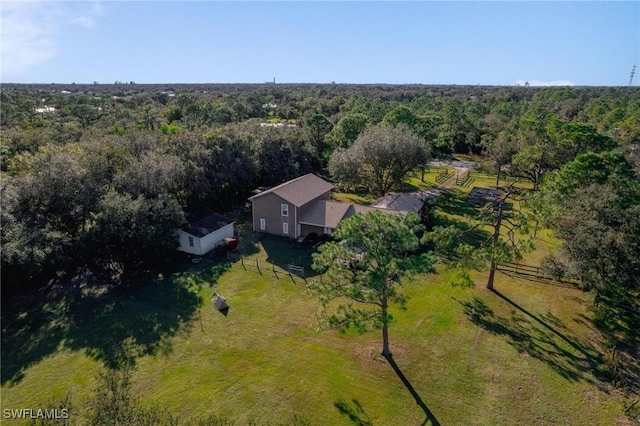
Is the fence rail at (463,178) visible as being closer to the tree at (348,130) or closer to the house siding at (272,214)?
the tree at (348,130)

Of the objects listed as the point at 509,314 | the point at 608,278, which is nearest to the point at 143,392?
the point at 509,314

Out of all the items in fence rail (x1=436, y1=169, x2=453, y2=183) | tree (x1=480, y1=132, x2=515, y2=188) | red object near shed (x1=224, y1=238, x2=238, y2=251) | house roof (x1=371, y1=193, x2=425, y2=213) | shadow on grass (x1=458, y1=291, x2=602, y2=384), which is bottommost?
shadow on grass (x1=458, y1=291, x2=602, y2=384)

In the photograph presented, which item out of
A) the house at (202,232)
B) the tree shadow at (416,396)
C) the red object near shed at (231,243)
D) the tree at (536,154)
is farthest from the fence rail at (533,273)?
the tree at (536,154)

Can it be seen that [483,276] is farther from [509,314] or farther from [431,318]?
[431,318]

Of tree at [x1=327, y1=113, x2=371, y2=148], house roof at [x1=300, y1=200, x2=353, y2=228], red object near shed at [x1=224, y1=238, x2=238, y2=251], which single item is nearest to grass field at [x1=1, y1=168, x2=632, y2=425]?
red object near shed at [x1=224, y1=238, x2=238, y2=251]

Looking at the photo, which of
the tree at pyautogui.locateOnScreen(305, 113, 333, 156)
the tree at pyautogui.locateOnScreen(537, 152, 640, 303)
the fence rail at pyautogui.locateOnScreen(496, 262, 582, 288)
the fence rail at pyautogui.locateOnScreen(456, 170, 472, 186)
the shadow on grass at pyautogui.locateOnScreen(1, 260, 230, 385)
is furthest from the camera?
the tree at pyautogui.locateOnScreen(305, 113, 333, 156)

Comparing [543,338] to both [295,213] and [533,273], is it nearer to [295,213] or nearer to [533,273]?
[533,273]

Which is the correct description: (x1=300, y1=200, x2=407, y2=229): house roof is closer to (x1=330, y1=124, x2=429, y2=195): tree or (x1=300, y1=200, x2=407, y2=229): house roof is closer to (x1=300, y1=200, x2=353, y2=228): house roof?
(x1=300, y1=200, x2=353, y2=228): house roof

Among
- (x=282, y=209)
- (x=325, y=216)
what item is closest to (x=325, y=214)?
(x=325, y=216)
